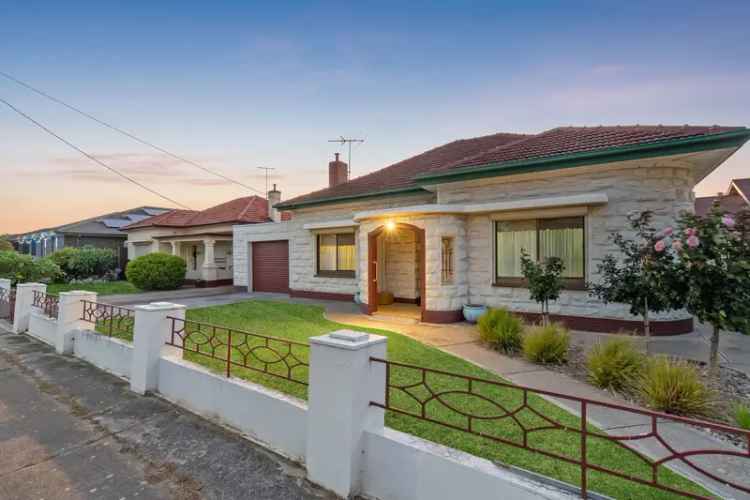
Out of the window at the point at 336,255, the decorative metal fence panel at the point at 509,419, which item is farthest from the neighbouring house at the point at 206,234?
the decorative metal fence panel at the point at 509,419

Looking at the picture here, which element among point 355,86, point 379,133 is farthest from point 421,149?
point 355,86

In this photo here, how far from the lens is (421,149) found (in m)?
16.3

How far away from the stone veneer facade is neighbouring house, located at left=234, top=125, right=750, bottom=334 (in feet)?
0.08

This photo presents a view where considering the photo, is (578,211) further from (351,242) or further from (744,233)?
(351,242)

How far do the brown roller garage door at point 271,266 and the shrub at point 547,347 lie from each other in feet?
39.1

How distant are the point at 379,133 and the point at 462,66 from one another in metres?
5.40

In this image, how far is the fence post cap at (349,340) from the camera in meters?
3.00

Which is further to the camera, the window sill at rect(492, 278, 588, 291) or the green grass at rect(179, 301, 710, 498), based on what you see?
the window sill at rect(492, 278, 588, 291)

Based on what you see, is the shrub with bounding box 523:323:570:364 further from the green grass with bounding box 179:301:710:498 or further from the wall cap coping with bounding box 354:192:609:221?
the wall cap coping with bounding box 354:192:609:221

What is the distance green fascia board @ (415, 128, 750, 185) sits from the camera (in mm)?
7031

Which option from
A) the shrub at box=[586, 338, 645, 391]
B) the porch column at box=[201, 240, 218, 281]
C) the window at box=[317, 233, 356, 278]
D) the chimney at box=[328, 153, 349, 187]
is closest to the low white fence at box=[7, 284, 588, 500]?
the shrub at box=[586, 338, 645, 391]

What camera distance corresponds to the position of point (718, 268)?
15.5 ft

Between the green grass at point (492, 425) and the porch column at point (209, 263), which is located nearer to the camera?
the green grass at point (492, 425)

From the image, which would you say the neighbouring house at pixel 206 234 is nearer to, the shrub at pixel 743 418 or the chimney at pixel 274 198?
the chimney at pixel 274 198
